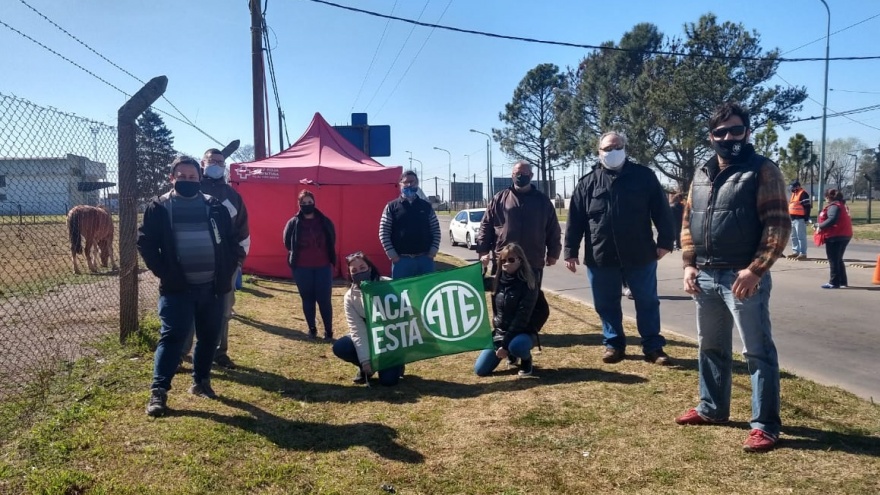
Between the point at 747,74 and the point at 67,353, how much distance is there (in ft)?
127

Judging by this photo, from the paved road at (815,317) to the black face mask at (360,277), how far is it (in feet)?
12.9

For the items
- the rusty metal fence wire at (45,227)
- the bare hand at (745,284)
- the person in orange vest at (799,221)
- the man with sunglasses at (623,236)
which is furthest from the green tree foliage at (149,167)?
the person in orange vest at (799,221)

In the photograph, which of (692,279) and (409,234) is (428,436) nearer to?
(692,279)

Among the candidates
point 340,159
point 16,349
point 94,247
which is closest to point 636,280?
point 16,349

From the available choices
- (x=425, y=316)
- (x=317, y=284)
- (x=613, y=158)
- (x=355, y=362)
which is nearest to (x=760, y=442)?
(x=613, y=158)

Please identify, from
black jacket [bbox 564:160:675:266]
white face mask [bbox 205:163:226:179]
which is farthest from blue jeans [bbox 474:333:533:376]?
white face mask [bbox 205:163:226:179]

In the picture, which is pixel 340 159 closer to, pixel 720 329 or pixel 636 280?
pixel 636 280

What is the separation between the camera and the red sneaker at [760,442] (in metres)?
3.68

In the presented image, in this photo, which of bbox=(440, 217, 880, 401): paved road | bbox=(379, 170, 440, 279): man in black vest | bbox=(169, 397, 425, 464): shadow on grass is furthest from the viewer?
bbox=(379, 170, 440, 279): man in black vest

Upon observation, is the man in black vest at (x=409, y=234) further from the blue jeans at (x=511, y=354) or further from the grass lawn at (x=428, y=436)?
the blue jeans at (x=511, y=354)

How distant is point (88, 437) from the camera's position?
395 centimetres

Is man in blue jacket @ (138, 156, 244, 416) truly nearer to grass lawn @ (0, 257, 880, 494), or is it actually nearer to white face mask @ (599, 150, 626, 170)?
grass lawn @ (0, 257, 880, 494)

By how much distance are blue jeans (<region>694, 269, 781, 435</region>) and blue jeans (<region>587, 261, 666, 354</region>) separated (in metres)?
1.59

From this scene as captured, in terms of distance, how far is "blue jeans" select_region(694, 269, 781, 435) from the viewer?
3.69 m
